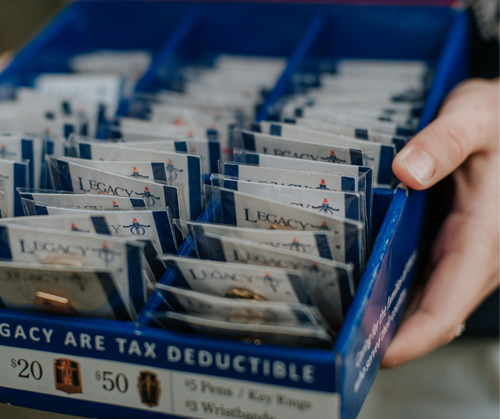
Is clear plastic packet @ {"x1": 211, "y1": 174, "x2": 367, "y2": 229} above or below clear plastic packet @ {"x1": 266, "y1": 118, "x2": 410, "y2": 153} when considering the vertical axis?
below

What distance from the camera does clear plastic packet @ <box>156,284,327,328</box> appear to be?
566mm

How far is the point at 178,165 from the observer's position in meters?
0.81

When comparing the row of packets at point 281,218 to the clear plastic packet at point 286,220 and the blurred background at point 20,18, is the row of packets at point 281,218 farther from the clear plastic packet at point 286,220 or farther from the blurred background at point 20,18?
the blurred background at point 20,18

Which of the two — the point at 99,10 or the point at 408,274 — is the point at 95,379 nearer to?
the point at 408,274

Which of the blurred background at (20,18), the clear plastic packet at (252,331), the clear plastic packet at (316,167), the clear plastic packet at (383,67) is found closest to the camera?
the clear plastic packet at (252,331)

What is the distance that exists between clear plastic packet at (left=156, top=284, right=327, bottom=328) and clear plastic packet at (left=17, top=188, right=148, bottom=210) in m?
0.18

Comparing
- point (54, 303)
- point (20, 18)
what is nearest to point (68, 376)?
point (54, 303)

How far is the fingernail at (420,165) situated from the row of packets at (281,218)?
0.05 meters

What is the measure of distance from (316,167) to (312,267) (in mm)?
220

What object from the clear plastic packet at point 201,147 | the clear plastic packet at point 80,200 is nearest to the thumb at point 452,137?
the clear plastic packet at point 201,147

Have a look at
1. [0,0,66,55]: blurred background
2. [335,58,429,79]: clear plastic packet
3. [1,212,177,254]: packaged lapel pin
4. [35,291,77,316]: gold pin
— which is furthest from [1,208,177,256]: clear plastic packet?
[0,0,66,55]: blurred background

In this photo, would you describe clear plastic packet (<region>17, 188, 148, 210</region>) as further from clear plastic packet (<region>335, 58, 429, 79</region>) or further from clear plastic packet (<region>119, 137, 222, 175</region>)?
clear plastic packet (<region>335, 58, 429, 79</region>)

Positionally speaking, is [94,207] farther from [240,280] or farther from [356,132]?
[356,132]

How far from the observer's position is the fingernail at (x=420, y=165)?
2.66 ft
